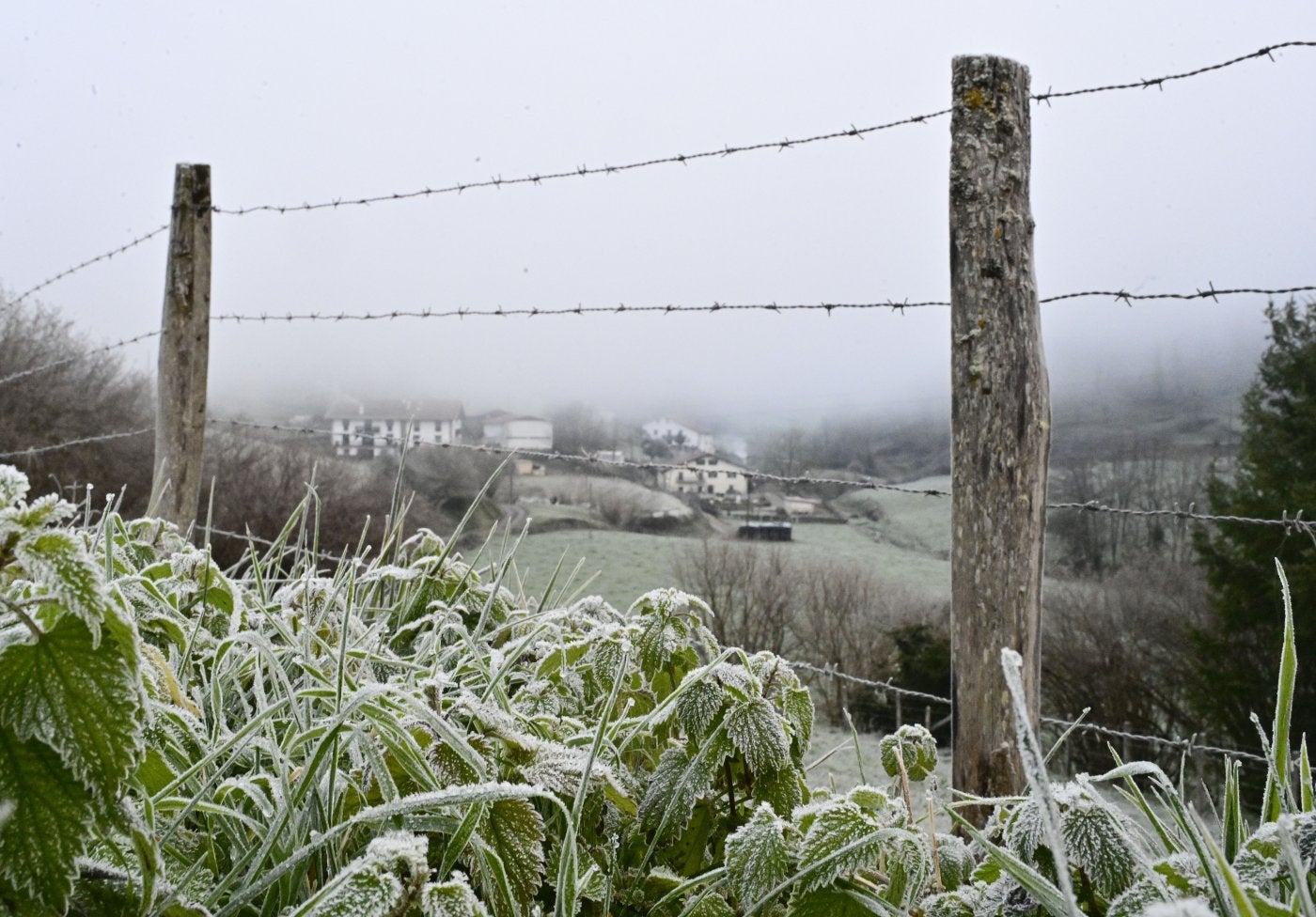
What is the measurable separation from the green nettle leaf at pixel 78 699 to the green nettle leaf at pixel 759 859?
0.41 metres

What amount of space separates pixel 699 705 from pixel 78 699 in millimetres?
512

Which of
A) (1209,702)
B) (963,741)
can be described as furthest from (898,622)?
(963,741)

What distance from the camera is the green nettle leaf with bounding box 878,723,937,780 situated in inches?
41.8

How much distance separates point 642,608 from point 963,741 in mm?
975

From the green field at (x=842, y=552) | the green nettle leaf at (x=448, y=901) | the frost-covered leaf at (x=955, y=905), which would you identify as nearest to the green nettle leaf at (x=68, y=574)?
the green nettle leaf at (x=448, y=901)

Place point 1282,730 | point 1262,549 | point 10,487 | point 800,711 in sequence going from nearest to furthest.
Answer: point 10,487 < point 1282,730 < point 800,711 < point 1262,549

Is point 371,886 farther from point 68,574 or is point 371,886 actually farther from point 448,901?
point 68,574

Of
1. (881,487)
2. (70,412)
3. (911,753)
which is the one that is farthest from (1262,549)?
(70,412)

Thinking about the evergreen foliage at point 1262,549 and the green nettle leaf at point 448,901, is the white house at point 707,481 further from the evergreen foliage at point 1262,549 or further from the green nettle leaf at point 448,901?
the green nettle leaf at point 448,901

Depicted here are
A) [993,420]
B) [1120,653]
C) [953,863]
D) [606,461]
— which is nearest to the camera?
[953,863]

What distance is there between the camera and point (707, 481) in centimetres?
396

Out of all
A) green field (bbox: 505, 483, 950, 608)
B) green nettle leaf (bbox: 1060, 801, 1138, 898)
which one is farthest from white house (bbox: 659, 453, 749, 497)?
green nettle leaf (bbox: 1060, 801, 1138, 898)

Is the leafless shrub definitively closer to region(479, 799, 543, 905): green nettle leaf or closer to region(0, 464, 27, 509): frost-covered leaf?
region(479, 799, 543, 905): green nettle leaf

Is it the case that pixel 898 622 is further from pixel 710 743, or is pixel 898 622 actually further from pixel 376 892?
pixel 376 892
